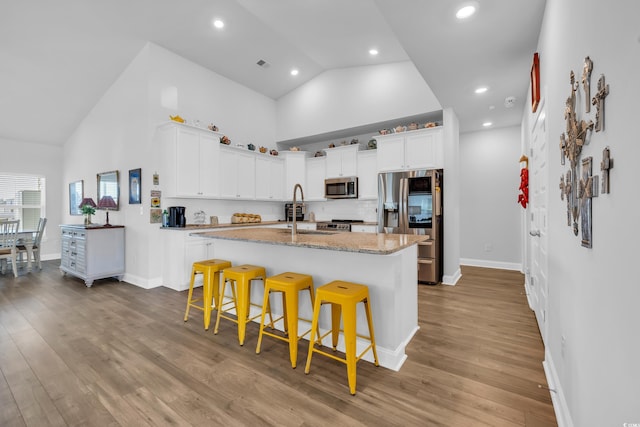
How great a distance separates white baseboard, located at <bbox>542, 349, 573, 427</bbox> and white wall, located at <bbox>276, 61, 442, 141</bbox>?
12.4 ft

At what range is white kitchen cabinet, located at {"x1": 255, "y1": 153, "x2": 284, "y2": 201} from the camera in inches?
232

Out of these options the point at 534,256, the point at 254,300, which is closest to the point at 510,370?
the point at 534,256

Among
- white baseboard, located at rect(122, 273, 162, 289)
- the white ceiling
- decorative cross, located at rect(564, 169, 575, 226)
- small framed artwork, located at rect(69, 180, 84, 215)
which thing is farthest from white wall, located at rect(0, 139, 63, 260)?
decorative cross, located at rect(564, 169, 575, 226)

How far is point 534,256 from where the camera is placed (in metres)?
3.06

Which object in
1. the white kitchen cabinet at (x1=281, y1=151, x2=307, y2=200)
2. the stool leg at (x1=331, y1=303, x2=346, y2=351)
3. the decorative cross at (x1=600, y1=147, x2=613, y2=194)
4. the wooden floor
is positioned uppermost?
the white kitchen cabinet at (x1=281, y1=151, x2=307, y2=200)

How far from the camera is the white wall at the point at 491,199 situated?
5.33m

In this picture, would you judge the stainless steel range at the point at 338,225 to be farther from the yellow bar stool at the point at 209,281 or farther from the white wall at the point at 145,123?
the yellow bar stool at the point at 209,281

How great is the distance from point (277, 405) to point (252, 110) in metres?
5.73

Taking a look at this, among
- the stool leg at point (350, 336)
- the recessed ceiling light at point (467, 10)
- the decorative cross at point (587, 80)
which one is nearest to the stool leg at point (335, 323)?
the stool leg at point (350, 336)

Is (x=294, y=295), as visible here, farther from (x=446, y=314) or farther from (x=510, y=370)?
(x=446, y=314)

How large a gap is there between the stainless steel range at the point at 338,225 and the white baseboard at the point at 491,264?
2.36 m

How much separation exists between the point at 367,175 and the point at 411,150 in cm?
107

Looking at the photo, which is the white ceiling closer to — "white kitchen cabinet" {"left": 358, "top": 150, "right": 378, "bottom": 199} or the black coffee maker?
"white kitchen cabinet" {"left": 358, "top": 150, "right": 378, "bottom": 199}

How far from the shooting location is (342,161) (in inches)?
230
